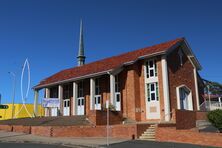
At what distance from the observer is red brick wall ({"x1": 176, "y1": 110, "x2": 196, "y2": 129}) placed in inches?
814

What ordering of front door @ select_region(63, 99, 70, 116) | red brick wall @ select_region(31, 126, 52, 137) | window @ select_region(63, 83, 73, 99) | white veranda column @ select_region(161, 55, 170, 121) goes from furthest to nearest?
window @ select_region(63, 83, 73, 99), front door @ select_region(63, 99, 70, 116), white veranda column @ select_region(161, 55, 170, 121), red brick wall @ select_region(31, 126, 52, 137)

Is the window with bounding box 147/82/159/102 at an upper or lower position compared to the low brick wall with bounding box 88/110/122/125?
upper

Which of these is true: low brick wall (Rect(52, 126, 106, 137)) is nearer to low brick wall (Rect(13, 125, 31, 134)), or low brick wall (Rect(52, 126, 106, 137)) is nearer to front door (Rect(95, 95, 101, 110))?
low brick wall (Rect(13, 125, 31, 134))

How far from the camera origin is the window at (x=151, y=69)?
2727 cm

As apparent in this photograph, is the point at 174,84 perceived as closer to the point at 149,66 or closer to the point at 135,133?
the point at 149,66

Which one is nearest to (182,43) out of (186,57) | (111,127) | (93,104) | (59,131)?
(186,57)

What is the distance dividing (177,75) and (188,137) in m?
12.4

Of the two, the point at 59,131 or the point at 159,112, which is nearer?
the point at 59,131

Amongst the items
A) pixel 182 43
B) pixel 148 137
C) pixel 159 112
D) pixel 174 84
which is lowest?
pixel 148 137

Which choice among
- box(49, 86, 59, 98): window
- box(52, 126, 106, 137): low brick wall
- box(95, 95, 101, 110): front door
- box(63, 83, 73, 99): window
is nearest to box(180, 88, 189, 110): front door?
box(95, 95, 101, 110): front door

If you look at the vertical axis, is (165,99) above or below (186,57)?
below

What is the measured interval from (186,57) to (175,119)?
475 inches

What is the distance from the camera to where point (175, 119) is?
20.4m

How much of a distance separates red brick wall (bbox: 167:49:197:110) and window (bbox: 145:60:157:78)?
137 centimetres
